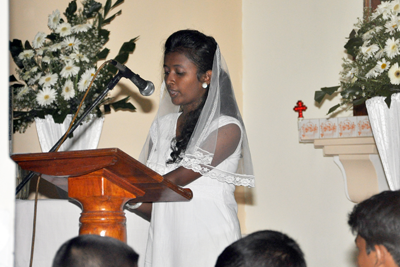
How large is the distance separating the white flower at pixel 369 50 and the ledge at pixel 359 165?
2.36 ft

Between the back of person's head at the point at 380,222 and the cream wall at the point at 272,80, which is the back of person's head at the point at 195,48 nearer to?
the back of person's head at the point at 380,222

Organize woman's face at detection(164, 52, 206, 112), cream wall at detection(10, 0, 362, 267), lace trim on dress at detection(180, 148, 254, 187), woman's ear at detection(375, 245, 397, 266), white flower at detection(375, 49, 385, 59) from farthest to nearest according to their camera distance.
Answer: cream wall at detection(10, 0, 362, 267), white flower at detection(375, 49, 385, 59), woman's face at detection(164, 52, 206, 112), lace trim on dress at detection(180, 148, 254, 187), woman's ear at detection(375, 245, 397, 266)

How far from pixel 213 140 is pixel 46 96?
139cm

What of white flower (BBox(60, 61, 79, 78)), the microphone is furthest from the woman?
white flower (BBox(60, 61, 79, 78))

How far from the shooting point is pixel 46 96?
3.12 meters

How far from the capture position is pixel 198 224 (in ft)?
7.75

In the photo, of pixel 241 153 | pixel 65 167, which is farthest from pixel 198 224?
pixel 65 167

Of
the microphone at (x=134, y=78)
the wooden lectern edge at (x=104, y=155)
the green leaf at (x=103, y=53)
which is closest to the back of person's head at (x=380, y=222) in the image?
the wooden lectern edge at (x=104, y=155)

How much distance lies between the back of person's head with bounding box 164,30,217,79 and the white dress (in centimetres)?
36

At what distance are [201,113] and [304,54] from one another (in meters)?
2.13

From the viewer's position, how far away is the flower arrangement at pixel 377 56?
301 centimetres

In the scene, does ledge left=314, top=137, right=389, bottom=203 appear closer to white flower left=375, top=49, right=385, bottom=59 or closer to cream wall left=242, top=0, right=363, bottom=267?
cream wall left=242, top=0, right=363, bottom=267

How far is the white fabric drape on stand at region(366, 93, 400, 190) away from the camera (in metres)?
2.99

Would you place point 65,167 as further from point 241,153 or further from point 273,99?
point 273,99
